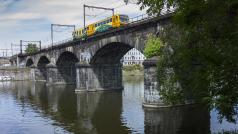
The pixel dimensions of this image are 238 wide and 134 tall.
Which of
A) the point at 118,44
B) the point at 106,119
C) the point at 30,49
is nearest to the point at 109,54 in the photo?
the point at 118,44

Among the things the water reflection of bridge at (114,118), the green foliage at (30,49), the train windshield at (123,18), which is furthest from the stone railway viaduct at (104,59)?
the green foliage at (30,49)

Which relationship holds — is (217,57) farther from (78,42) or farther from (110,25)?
(78,42)

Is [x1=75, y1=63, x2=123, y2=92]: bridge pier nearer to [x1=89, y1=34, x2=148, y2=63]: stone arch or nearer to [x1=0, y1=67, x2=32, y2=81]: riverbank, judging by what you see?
[x1=89, y1=34, x2=148, y2=63]: stone arch

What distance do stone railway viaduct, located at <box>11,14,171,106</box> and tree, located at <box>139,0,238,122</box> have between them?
15.3 m

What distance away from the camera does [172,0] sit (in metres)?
15.2

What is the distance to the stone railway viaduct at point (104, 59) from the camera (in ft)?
130

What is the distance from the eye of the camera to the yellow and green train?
52944mm

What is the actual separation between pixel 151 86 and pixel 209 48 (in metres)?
25.3

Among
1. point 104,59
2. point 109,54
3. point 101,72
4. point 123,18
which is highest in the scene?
point 123,18

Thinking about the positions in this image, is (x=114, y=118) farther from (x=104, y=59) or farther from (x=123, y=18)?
(x=104, y=59)

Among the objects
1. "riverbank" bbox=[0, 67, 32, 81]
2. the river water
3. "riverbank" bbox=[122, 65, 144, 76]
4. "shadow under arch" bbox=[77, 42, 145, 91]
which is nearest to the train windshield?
"shadow under arch" bbox=[77, 42, 145, 91]

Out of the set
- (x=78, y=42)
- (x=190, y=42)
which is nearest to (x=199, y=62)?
(x=190, y=42)

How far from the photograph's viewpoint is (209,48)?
1406 cm

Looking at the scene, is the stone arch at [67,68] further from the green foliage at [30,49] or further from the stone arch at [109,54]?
the green foliage at [30,49]
